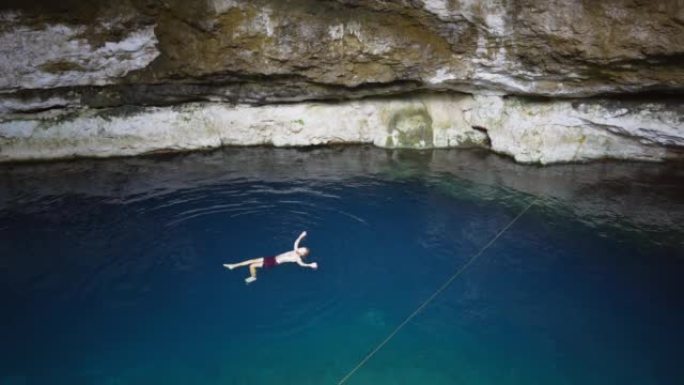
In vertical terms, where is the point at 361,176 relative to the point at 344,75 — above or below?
below

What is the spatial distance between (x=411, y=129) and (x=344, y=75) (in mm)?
2621

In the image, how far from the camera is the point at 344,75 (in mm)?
12828

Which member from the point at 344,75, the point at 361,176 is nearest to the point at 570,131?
the point at 361,176

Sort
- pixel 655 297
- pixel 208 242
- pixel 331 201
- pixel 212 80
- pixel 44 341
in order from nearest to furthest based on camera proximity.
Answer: pixel 44 341 < pixel 655 297 < pixel 208 242 < pixel 331 201 < pixel 212 80

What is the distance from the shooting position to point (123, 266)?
936 centimetres

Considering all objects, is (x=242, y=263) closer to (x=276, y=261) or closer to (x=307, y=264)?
(x=276, y=261)

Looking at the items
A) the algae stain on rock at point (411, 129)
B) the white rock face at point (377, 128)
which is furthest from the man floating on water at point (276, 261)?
the algae stain on rock at point (411, 129)

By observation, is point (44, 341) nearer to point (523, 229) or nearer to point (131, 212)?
point (131, 212)

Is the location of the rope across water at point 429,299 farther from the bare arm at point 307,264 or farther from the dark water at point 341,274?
the bare arm at point 307,264

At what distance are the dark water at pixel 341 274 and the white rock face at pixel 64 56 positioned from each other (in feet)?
7.58

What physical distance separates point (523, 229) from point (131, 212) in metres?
8.38

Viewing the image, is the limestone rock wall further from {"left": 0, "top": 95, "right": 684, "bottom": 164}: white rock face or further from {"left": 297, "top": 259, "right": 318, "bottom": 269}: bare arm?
{"left": 297, "top": 259, "right": 318, "bottom": 269}: bare arm

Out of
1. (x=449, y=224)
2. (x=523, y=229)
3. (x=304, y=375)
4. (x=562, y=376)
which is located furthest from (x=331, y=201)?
(x=562, y=376)

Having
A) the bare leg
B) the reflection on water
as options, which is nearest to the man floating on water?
the bare leg
